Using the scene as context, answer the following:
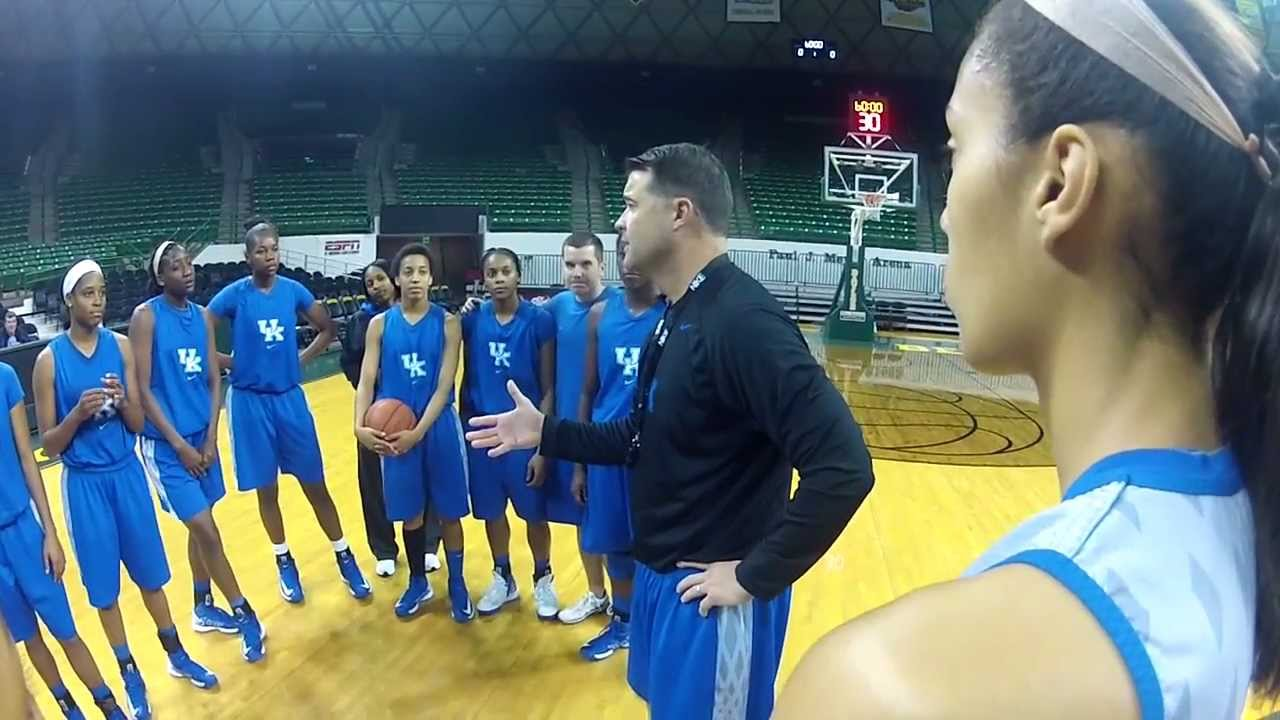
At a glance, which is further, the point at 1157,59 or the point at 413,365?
the point at 413,365

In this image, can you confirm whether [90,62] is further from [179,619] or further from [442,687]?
[442,687]

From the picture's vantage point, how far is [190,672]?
10.9ft

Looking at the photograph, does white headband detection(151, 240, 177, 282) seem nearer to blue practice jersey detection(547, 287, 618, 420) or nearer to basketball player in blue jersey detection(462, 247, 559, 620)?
basketball player in blue jersey detection(462, 247, 559, 620)

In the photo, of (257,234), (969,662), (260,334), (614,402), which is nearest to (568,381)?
(614,402)

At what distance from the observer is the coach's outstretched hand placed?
1935 mm

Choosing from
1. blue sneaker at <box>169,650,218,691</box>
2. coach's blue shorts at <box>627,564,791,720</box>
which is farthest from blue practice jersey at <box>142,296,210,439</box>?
coach's blue shorts at <box>627,564,791,720</box>

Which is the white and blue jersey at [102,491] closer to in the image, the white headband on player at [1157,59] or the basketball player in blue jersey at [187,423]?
the basketball player in blue jersey at [187,423]

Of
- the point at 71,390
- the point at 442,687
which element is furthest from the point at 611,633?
the point at 71,390

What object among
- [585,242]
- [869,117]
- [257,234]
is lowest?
[585,242]

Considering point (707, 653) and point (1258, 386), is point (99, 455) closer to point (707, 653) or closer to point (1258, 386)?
point (707, 653)

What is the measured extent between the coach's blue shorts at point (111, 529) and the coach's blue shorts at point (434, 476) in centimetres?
100

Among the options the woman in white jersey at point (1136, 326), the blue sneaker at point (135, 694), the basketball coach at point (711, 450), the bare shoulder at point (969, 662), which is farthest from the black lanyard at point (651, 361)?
the blue sneaker at point (135, 694)

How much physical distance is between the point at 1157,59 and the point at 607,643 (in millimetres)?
3469

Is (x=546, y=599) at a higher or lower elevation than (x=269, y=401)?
lower
